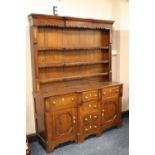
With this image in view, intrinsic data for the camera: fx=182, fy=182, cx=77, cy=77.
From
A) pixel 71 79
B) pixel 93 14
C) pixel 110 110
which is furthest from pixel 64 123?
pixel 93 14

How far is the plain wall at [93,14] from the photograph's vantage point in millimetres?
2812

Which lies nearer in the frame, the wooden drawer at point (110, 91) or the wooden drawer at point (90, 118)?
the wooden drawer at point (90, 118)

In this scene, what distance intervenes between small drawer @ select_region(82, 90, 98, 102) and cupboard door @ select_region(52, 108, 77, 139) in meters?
0.24

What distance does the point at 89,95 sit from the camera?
112 inches

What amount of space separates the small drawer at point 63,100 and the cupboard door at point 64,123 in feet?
0.33

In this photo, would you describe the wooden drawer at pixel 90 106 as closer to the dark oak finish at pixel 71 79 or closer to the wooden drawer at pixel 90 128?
the dark oak finish at pixel 71 79

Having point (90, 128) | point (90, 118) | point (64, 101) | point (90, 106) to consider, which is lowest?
point (90, 128)

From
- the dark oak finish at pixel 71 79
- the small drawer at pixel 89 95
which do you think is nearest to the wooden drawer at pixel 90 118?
the dark oak finish at pixel 71 79

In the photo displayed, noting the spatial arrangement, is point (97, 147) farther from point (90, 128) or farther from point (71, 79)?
point (71, 79)

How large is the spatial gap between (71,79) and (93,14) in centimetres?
127

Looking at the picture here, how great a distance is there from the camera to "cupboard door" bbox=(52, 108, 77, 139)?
2.61 meters
